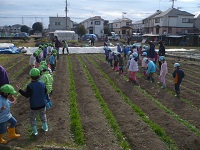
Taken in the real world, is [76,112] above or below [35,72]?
below

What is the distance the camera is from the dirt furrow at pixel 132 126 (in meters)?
6.13

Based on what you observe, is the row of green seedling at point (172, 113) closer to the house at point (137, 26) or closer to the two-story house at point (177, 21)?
the two-story house at point (177, 21)

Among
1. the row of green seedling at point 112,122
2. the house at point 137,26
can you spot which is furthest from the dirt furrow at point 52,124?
the house at point 137,26

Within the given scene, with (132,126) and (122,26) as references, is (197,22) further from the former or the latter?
(132,126)

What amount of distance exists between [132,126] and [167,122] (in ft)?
3.87

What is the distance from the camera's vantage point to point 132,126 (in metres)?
7.21

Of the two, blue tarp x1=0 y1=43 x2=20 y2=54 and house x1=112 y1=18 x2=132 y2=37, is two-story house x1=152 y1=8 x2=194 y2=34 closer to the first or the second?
house x1=112 y1=18 x2=132 y2=37

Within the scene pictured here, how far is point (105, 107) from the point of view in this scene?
8.97m

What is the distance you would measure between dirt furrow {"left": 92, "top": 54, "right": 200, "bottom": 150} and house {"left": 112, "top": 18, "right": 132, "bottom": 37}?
66.5m

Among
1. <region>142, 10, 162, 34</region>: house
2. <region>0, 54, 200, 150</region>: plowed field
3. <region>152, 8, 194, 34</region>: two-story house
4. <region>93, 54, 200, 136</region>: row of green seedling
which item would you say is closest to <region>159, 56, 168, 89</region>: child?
<region>0, 54, 200, 150</region>: plowed field

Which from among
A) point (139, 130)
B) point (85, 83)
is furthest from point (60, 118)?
point (85, 83)

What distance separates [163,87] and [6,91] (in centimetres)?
834

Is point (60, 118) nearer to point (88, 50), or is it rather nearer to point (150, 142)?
Result: point (150, 142)

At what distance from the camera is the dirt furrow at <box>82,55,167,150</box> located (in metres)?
6.13
